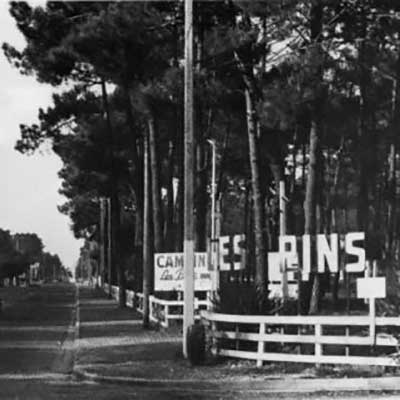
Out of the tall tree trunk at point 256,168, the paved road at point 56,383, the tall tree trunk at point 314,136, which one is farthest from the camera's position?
the tall tree trunk at point 256,168

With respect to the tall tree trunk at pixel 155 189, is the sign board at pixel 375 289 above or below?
below

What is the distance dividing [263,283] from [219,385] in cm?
1029

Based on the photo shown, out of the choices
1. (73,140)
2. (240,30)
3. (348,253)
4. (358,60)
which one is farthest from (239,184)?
(348,253)

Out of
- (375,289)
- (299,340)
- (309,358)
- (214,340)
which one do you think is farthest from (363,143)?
(375,289)

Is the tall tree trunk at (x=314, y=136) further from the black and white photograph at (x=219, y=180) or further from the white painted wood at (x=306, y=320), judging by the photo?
the white painted wood at (x=306, y=320)

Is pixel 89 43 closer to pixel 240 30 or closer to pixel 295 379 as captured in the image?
pixel 240 30

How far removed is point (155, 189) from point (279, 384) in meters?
22.7

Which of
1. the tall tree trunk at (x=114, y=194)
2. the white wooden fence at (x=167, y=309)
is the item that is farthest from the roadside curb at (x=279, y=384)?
the tall tree trunk at (x=114, y=194)

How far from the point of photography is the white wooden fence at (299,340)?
1725 centimetres

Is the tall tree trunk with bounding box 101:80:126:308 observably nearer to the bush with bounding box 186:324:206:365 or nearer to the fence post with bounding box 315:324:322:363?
the bush with bounding box 186:324:206:365

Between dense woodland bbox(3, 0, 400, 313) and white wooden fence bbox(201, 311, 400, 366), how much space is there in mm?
967

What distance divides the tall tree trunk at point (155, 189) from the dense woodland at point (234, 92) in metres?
0.07

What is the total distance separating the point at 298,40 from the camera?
1141 inches

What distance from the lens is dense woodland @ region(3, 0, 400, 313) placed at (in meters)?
28.5
